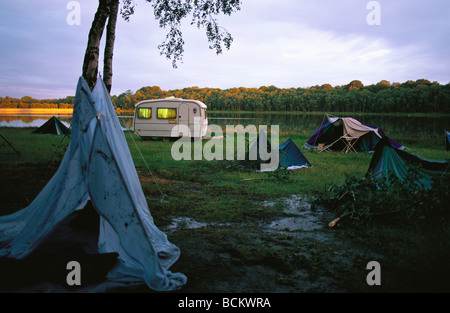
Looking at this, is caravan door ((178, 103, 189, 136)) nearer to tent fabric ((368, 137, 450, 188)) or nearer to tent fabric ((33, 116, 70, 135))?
tent fabric ((33, 116, 70, 135))

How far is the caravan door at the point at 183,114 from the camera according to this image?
57.2 feet

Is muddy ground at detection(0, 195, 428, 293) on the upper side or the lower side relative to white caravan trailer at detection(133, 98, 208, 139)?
lower

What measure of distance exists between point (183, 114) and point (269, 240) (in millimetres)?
13923

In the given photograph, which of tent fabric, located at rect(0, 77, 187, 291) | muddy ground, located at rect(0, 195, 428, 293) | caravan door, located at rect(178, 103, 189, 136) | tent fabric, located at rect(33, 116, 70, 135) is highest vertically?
caravan door, located at rect(178, 103, 189, 136)

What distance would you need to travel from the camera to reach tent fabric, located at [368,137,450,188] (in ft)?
18.9

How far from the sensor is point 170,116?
58.0 feet

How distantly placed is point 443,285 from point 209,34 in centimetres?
942

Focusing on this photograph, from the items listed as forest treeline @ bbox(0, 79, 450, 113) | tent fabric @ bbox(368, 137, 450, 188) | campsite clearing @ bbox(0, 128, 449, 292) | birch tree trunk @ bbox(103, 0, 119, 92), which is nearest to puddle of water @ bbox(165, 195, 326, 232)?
campsite clearing @ bbox(0, 128, 449, 292)

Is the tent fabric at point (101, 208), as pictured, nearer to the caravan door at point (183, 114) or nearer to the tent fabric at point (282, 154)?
the tent fabric at point (282, 154)

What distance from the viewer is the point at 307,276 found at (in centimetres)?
341

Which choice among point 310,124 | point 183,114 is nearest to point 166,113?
→ point 183,114

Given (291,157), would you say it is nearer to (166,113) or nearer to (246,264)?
(246,264)

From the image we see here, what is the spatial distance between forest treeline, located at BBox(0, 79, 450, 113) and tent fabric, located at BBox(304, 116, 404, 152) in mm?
49301
